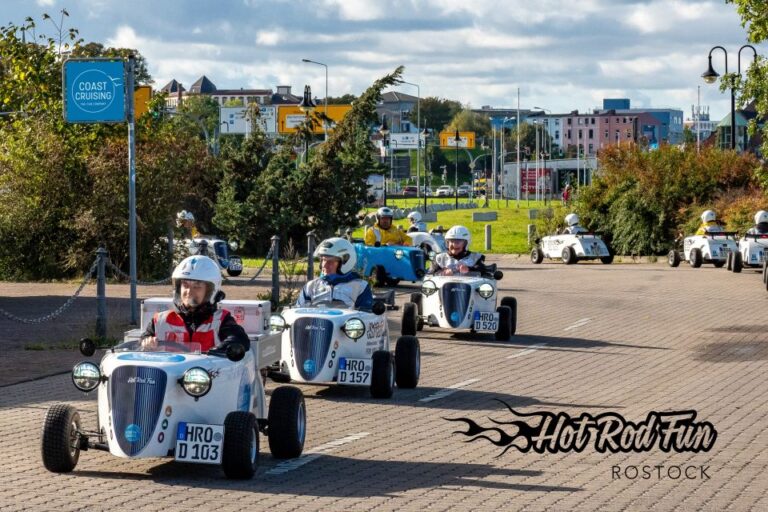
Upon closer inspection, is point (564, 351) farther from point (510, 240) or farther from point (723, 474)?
point (510, 240)

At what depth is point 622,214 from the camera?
57156 mm

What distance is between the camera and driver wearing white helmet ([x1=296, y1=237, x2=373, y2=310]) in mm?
15969

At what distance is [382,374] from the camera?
15.0 meters

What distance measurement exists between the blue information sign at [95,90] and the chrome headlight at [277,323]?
9.23 m

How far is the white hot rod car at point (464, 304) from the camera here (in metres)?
21.1

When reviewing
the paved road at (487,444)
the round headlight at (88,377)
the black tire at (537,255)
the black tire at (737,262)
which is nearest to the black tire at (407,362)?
the paved road at (487,444)

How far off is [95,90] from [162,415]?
1375 cm

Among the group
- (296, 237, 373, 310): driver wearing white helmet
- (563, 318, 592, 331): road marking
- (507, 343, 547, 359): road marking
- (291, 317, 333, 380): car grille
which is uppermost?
(296, 237, 373, 310): driver wearing white helmet

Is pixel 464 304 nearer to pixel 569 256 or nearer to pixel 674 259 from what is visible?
pixel 674 259

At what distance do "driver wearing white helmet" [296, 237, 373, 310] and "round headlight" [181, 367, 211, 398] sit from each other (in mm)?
5578

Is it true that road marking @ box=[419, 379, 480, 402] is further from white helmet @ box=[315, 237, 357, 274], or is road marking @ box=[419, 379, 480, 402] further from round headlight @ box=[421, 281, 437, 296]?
round headlight @ box=[421, 281, 437, 296]

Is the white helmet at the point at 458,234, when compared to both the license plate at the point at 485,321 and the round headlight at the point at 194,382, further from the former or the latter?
the round headlight at the point at 194,382

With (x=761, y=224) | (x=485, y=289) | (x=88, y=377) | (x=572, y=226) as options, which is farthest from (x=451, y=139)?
(x=88, y=377)

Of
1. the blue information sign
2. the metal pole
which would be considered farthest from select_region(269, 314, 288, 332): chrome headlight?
the blue information sign
